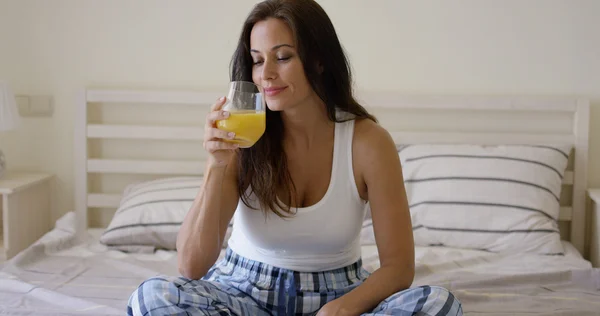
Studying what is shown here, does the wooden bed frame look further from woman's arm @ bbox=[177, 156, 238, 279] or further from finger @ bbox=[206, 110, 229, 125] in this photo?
finger @ bbox=[206, 110, 229, 125]

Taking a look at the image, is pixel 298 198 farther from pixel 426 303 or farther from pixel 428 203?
pixel 428 203

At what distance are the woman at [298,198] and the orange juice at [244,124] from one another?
45 mm

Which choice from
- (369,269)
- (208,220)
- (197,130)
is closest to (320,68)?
(208,220)

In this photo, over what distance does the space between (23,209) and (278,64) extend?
1531 millimetres

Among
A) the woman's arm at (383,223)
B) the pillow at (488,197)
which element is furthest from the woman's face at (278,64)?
the pillow at (488,197)

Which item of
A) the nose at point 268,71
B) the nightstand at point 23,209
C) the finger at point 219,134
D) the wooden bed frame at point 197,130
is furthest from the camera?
the wooden bed frame at point 197,130

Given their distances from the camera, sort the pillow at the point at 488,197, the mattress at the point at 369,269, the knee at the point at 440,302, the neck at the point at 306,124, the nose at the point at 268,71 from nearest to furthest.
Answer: the knee at the point at 440,302 → the nose at the point at 268,71 → the neck at the point at 306,124 → the mattress at the point at 369,269 → the pillow at the point at 488,197

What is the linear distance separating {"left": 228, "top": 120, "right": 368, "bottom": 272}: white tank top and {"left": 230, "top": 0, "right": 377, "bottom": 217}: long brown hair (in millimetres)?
35

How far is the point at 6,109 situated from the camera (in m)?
2.58

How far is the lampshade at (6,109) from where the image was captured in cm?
257

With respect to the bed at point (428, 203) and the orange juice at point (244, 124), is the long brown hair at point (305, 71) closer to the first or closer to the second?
the orange juice at point (244, 124)

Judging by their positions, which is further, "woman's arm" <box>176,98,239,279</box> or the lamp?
the lamp

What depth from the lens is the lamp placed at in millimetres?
2566

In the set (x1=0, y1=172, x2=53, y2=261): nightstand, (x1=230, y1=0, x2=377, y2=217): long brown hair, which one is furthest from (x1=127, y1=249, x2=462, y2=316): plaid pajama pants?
(x1=0, y1=172, x2=53, y2=261): nightstand
